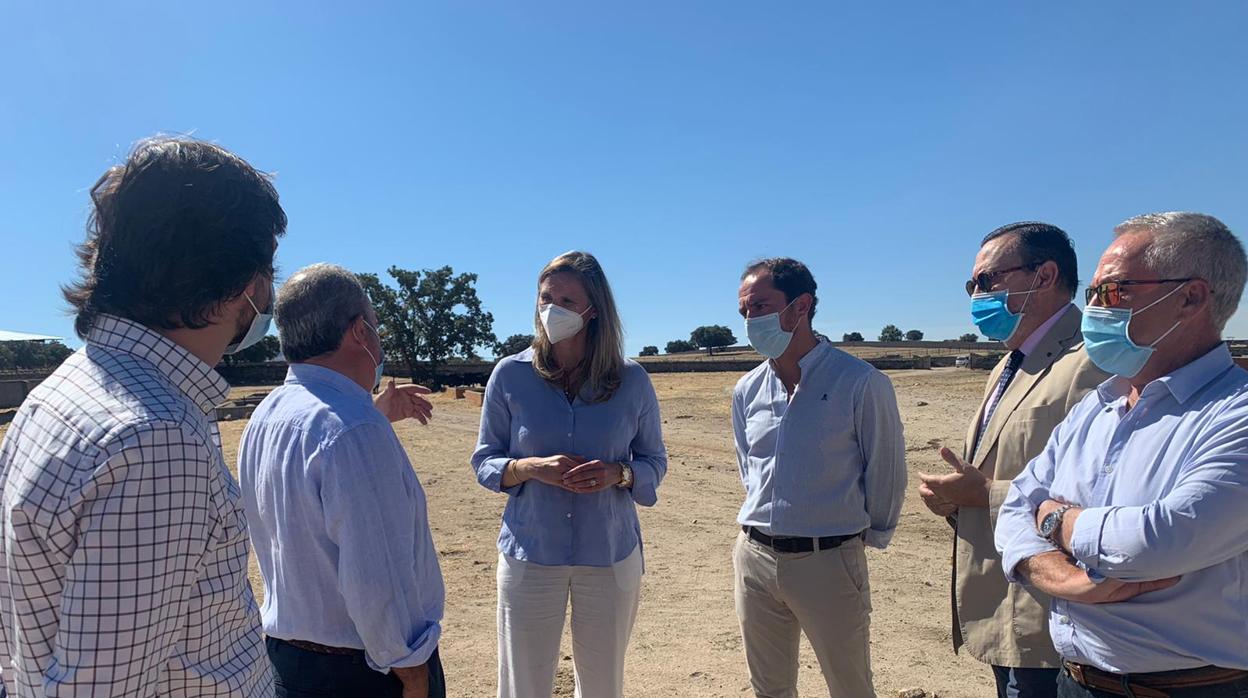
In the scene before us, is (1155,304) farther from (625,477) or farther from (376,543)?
(376,543)

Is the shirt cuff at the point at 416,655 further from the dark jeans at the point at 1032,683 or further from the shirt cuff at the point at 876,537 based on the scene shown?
the shirt cuff at the point at 876,537

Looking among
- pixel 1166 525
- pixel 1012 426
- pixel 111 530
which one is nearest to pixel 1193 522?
pixel 1166 525

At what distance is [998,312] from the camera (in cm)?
278

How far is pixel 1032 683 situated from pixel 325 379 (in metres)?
2.54

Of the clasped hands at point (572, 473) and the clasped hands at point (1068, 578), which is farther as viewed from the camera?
the clasped hands at point (572, 473)

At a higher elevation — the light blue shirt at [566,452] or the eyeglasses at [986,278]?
the eyeglasses at [986,278]

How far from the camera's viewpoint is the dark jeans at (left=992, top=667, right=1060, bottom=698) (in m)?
2.34

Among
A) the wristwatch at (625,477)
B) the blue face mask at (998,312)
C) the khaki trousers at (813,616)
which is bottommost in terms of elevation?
the khaki trousers at (813,616)

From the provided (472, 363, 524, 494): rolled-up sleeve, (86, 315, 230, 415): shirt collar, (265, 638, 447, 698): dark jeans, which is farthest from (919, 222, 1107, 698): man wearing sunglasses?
(86, 315, 230, 415): shirt collar

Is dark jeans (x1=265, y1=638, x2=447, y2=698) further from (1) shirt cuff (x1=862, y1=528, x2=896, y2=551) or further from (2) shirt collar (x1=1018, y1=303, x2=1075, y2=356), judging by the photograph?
(2) shirt collar (x1=1018, y1=303, x2=1075, y2=356)

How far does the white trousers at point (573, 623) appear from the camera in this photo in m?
3.04

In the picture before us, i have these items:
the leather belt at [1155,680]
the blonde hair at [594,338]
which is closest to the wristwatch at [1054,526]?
the leather belt at [1155,680]

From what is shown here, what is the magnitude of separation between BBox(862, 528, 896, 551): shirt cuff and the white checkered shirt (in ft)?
8.81

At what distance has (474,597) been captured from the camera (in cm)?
603
